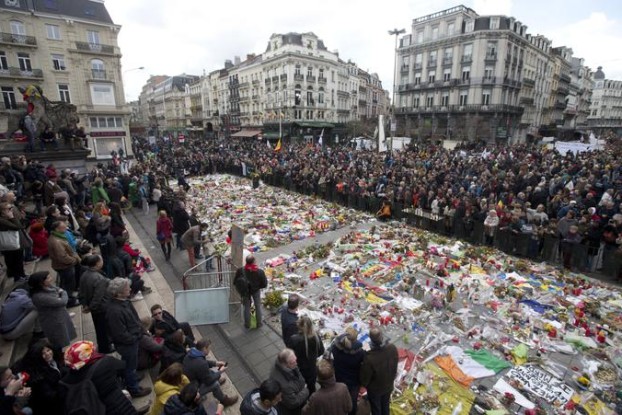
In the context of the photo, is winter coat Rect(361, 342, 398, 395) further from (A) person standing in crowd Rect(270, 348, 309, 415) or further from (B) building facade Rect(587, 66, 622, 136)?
(B) building facade Rect(587, 66, 622, 136)

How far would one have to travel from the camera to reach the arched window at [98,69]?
37094 millimetres

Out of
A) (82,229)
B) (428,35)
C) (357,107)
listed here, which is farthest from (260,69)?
(82,229)

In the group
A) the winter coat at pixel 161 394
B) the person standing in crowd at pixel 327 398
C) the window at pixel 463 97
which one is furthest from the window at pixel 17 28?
the window at pixel 463 97

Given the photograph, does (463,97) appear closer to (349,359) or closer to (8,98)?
(349,359)

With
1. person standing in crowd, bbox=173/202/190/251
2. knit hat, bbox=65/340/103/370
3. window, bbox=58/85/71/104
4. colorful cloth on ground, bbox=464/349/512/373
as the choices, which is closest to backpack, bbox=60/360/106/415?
knit hat, bbox=65/340/103/370

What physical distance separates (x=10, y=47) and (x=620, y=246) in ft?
157

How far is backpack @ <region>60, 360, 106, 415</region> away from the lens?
293 cm

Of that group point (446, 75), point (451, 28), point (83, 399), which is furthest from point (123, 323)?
point (451, 28)

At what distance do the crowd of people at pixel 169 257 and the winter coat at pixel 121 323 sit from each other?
0.6 inches

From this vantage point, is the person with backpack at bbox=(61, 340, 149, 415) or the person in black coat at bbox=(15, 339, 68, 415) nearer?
the person with backpack at bbox=(61, 340, 149, 415)

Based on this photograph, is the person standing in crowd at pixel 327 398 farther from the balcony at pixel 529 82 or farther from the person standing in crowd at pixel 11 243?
the balcony at pixel 529 82

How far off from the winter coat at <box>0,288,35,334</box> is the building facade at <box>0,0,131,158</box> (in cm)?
3951

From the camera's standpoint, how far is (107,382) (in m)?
3.27

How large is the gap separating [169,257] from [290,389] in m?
7.58
